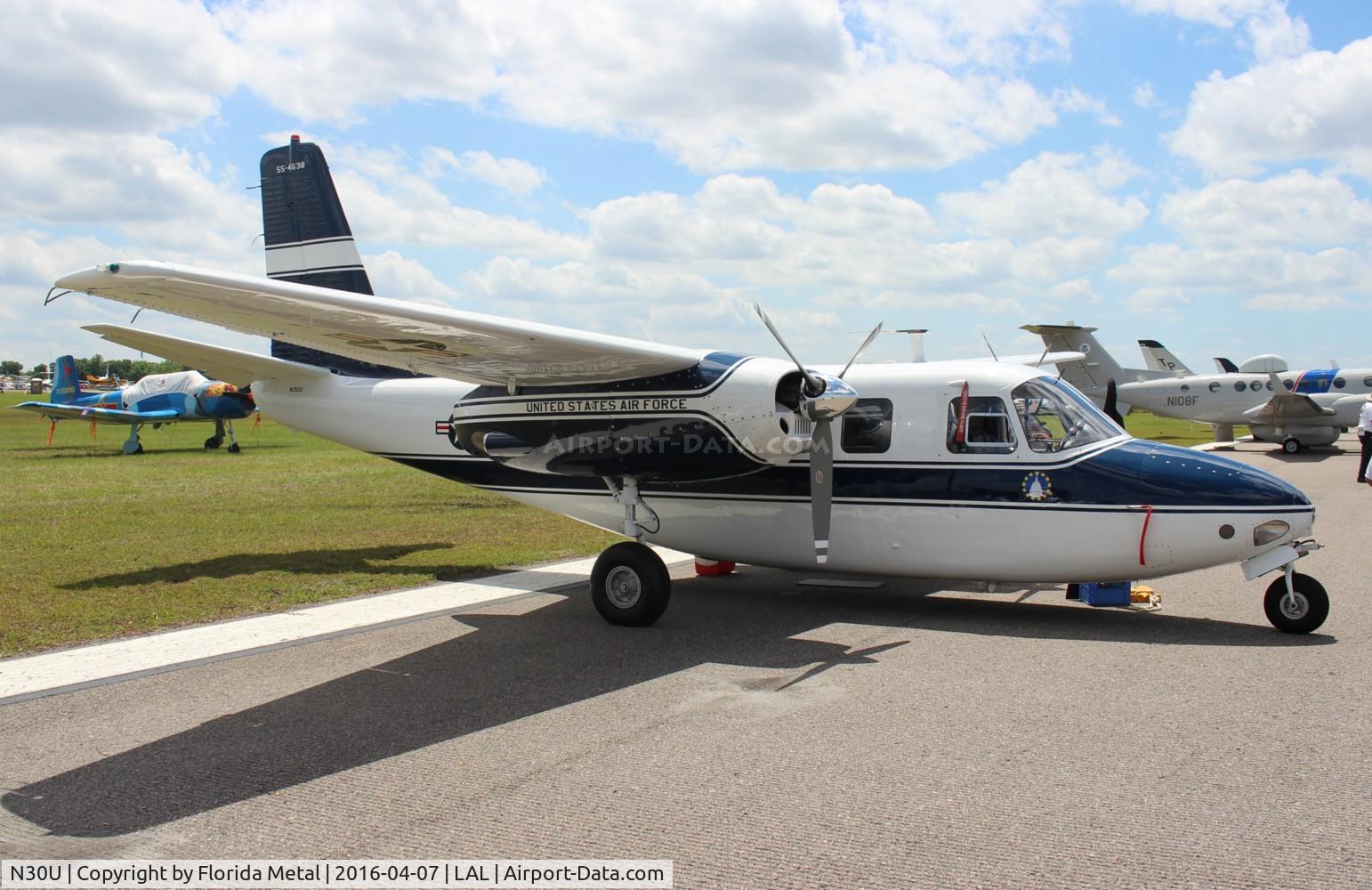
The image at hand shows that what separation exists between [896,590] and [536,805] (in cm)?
674

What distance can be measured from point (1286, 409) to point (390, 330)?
3536 centimetres

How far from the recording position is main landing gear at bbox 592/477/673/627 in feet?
30.2

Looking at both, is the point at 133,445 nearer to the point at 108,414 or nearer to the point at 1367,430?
the point at 108,414

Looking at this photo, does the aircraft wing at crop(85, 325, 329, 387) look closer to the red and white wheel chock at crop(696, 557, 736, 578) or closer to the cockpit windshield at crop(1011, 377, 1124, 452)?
the red and white wheel chock at crop(696, 557, 736, 578)

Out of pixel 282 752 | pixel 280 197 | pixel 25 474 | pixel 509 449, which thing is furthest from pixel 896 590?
pixel 25 474

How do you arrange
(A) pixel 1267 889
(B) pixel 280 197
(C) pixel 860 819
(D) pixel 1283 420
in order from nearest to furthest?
1. (A) pixel 1267 889
2. (C) pixel 860 819
3. (B) pixel 280 197
4. (D) pixel 1283 420

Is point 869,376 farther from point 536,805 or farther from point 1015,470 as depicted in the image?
point 536,805

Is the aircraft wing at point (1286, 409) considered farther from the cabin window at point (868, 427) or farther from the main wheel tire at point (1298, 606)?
the cabin window at point (868, 427)

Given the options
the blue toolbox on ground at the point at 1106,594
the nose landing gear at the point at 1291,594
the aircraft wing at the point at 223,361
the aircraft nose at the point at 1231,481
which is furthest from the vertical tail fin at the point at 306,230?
the nose landing gear at the point at 1291,594

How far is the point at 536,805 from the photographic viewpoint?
506cm

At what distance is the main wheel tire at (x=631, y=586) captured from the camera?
9203 millimetres

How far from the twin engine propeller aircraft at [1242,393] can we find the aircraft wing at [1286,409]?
0.10ft

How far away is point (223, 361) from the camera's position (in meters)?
12.2

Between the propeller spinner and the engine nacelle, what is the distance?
131 millimetres
